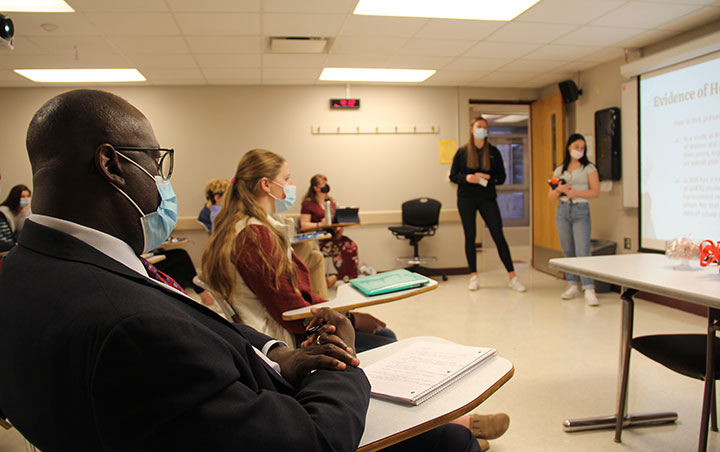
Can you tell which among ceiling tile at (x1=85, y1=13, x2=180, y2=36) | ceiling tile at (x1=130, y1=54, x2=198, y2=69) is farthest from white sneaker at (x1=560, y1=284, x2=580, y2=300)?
ceiling tile at (x1=130, y1=54, x2=198, y2=69)

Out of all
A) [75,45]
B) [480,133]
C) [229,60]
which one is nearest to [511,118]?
[480,133]

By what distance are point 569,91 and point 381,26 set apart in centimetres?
299

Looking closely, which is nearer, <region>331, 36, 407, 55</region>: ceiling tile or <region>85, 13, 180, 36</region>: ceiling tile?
<region>85, 13, 180, 36</region>: ceiling tile

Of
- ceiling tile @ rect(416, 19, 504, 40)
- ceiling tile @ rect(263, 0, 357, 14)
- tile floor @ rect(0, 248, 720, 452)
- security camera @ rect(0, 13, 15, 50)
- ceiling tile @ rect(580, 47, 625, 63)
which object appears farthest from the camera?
ceiling tile @ rect(580, 47, 625, 63)

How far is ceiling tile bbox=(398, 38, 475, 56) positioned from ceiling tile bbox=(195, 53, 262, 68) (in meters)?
1.50

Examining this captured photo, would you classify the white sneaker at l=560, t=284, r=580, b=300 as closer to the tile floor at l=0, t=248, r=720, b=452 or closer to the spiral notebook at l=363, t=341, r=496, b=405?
the tile floor at l=0, t=248, r=720, b=452

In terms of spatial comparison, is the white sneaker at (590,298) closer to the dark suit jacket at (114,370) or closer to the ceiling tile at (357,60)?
the ceiling tile at (357,60)

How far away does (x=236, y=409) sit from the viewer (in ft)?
2.08

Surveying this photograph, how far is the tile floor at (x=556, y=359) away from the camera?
2133mm

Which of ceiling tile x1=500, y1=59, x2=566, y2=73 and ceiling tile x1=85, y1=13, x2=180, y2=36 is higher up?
ceiling tile x1=85, y1=13, x2=180, y2=36

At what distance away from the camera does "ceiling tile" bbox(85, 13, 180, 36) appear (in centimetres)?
345

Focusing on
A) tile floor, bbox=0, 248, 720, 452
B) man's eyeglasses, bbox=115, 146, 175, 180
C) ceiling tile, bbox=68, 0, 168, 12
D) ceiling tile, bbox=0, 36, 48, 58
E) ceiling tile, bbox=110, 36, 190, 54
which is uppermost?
ceiling tile, bbox=0, 36, 48, 58

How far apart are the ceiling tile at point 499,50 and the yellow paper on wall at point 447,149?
1.64 metres

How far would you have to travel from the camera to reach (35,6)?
3273 mm
